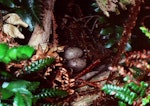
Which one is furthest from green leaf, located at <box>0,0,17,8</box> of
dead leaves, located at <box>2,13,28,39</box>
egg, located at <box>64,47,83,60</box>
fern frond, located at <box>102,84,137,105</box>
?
fern frond, located at <box>102,84,137,105</box>

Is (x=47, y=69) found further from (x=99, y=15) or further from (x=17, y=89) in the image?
(x=99, y=15)

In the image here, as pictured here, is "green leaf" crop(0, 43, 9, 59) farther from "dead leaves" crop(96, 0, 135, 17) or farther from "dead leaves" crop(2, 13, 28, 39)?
"dead leaves" crop(96, 0, 135, 17)

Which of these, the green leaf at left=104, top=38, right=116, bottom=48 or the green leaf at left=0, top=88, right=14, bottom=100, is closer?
the green leaf at left=0, top=88, right=14, bottom=100

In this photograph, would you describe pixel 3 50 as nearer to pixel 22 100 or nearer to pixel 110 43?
pixel 22 100

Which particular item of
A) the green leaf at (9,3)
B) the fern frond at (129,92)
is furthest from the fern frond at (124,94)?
the green leaf at (9,3)

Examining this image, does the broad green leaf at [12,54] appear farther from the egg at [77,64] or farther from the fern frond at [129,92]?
the egg at [77,64]

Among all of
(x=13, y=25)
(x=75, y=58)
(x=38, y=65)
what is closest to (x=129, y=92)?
(x=38, y=65)
